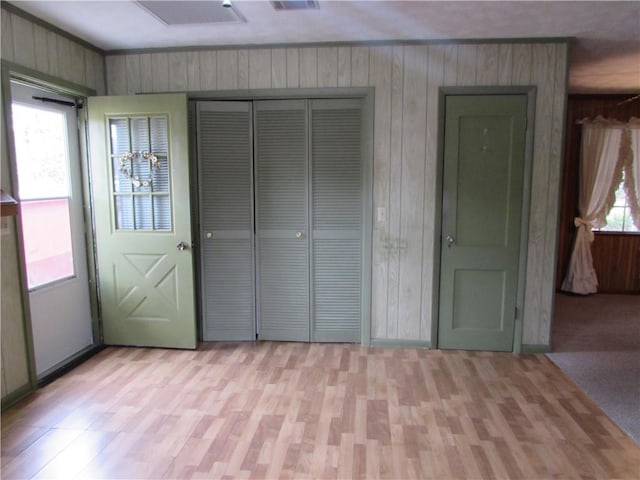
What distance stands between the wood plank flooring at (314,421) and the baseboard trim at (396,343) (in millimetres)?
144

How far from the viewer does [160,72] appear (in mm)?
3738

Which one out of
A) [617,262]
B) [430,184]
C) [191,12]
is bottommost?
[617,262]

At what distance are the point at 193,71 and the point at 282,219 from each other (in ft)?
4.65

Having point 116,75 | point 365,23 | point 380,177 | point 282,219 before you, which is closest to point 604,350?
point 380,177

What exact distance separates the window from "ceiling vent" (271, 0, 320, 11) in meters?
4.75

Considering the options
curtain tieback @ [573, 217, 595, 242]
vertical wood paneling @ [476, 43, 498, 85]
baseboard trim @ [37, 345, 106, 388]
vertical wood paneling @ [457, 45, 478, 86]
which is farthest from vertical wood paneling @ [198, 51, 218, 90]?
curtain tieback @ [573, 217, 595, 242]

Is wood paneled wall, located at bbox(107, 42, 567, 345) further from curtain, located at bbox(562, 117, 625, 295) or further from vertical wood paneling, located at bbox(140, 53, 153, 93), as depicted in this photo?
curtain, located at bbox(562, 117, 625, 295)

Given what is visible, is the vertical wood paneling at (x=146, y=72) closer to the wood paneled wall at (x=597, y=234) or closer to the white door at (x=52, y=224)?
the white door at (x=52, y=224)

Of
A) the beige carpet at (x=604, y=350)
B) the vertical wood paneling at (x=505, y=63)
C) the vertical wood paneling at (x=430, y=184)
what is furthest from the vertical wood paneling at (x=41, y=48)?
the beige carpet at (x=604, y=350)

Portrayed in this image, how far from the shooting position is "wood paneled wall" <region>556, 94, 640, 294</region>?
5.54 meters

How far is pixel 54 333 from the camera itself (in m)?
3.36

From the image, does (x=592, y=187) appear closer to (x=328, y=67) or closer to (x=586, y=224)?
(x=586, y=224)

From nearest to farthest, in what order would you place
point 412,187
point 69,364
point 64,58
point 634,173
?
point 64,58 < point 69,364 < point 412,187 < point 634,173

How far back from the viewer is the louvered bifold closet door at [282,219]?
371cm
